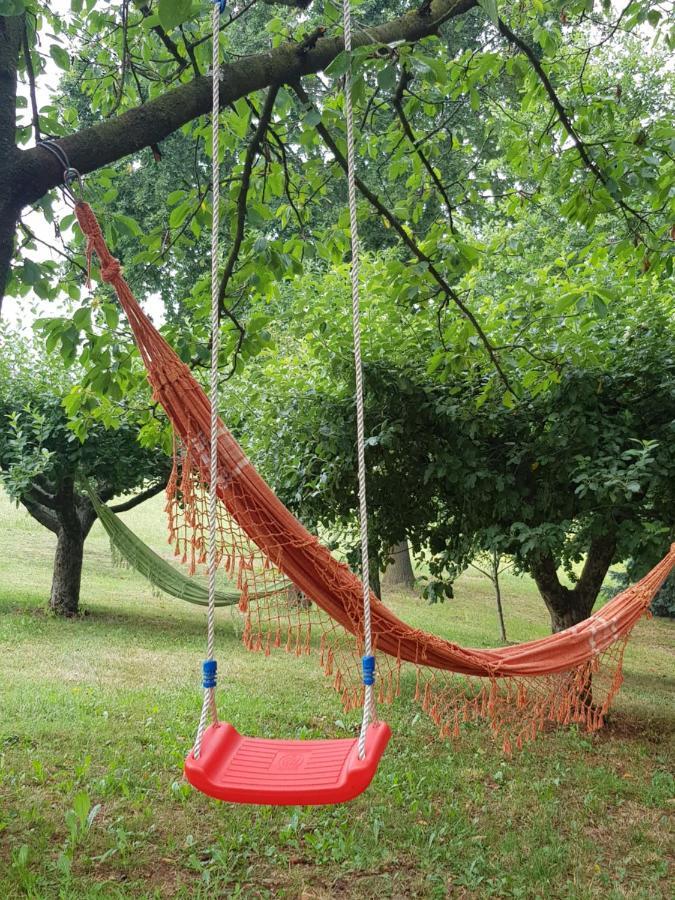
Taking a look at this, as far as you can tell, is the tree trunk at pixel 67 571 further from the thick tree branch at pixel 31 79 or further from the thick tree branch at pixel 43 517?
the thick tree branch at pixel 31 79

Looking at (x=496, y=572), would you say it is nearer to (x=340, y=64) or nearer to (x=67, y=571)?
(x=67, y=571)

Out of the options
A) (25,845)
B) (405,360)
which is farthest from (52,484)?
(25,845)

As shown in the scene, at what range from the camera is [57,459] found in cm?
635

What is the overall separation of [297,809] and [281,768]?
1680 mm

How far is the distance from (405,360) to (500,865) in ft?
7.13

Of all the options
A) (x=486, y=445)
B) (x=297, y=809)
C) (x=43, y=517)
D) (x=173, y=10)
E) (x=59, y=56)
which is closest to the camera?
(x=173, y=10)

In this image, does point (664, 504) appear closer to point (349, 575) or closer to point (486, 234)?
point (349, 575)

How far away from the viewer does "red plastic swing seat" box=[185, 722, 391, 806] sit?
134 cm

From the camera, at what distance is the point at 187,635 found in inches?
273

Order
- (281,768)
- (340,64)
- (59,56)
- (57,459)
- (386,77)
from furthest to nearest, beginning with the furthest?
A: 1. (57,459)
2. (59,56)
3. (386,77)
4. (340,64)
5. (281,768)

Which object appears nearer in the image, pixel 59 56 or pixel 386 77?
pixel 386 77

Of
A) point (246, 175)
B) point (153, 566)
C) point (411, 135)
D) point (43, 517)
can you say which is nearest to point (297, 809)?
point (246, 175)

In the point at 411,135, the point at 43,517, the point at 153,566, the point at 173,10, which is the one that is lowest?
the point at 153,566

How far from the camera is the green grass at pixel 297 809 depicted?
8.10 ft
